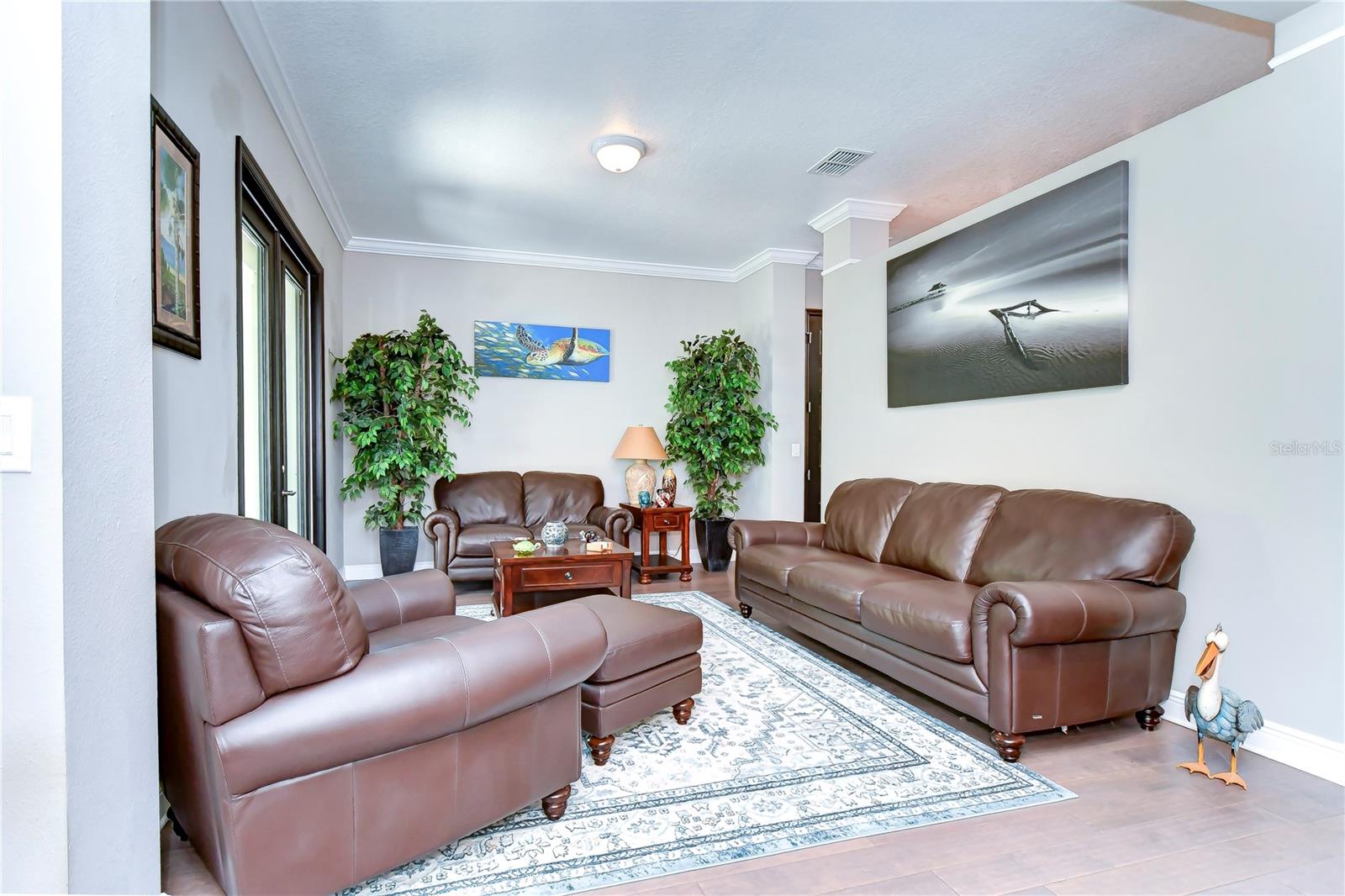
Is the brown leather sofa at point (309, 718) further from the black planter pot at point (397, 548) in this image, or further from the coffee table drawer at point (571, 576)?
the black planter pot at point (397, 548)

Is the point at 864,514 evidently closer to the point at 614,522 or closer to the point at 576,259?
the point at 614,522

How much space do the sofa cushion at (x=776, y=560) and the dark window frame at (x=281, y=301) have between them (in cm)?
256

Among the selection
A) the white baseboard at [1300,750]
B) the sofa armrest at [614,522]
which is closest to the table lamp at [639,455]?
the sofa armrest at [614,522]

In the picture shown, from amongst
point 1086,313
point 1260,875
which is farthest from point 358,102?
point 1260,875

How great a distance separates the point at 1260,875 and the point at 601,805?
1.72 meters

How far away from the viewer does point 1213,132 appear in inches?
104

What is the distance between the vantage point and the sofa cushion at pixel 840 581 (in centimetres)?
312

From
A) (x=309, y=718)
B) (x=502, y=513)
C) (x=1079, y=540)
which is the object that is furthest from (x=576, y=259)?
(x=309, y=718)

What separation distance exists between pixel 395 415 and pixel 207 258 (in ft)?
9.64

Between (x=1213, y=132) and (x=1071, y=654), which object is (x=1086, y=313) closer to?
(x=1213, y=132)

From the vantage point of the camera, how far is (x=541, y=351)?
6082mm

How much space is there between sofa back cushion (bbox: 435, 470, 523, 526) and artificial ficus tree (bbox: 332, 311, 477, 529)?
20 cm

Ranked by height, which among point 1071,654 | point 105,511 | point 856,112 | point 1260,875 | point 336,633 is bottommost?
point 1260,875

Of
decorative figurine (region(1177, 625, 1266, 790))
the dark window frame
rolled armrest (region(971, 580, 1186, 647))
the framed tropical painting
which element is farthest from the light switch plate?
decorative figurine (region(1177, 625, 1266, 790))
